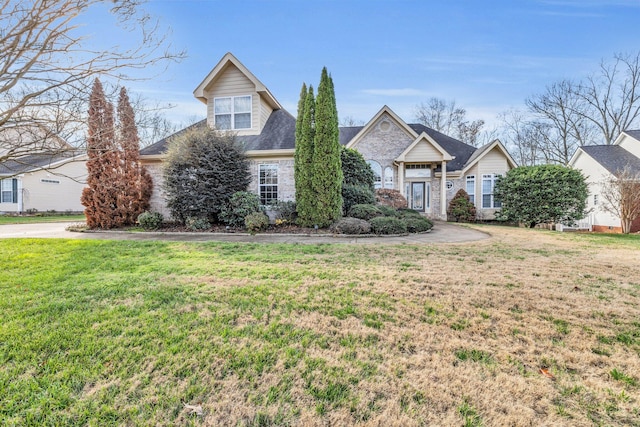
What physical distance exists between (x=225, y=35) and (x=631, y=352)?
13.0 m

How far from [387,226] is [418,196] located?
9903 mm

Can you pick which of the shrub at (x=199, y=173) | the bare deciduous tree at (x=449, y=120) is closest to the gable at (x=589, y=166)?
the bare deciduous tree at (x=449, y=120)

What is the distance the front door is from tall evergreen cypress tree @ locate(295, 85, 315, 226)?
10.0 meters

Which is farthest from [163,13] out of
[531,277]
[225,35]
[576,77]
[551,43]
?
[576,77]

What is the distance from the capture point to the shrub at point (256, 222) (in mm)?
10305

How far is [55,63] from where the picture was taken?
4.57m

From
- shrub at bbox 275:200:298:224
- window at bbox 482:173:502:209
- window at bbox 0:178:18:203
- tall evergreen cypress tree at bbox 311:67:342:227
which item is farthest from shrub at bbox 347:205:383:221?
window at bbox 0:178:18:203

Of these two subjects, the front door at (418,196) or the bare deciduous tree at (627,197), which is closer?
the bare deciduous tree at (627,197)

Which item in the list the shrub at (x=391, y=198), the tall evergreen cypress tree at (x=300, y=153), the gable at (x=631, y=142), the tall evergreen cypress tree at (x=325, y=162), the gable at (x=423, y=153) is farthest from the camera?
the gable at (x=631, y=142)

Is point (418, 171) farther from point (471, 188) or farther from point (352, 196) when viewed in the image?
point (352, 196)

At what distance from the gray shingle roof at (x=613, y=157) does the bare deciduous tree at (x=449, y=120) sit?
11498mm

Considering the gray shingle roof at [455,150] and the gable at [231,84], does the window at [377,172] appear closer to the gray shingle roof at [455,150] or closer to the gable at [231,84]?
the gray shingle roof at [455,150]

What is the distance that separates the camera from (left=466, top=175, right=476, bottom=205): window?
18.2 metres

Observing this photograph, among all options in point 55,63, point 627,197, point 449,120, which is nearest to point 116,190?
point 55,63
